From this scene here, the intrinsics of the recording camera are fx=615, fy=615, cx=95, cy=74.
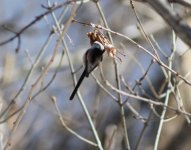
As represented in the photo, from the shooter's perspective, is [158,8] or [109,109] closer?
[158,8]

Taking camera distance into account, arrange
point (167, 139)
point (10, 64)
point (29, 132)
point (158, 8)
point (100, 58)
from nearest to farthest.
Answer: point (158, 8) → point (100, 58) → point (10, 64) → point (29, 132) → point (167, 139)

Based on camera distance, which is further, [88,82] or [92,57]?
[88,82]

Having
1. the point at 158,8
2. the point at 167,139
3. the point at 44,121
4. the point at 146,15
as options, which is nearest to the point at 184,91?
the point at 167,139

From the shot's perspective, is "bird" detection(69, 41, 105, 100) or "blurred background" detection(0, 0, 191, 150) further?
"blurred background" detection(0, 0, 191, 150)

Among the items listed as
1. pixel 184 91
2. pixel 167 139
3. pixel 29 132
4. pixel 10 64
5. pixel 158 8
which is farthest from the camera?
pixel 167 139

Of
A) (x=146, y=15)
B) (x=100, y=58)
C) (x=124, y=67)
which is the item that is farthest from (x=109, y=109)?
(x=100, y=58)

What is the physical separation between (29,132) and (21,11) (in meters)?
1.36

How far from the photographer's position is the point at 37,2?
5203 mm

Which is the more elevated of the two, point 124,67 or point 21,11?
point 21,11

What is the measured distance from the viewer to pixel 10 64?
3.69 m

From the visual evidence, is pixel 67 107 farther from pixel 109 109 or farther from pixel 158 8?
pixel 158 8

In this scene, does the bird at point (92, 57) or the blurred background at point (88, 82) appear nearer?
the bird at point (92, 57)

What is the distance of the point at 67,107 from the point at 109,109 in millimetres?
434

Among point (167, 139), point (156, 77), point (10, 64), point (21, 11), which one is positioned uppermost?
point (21, 11)
